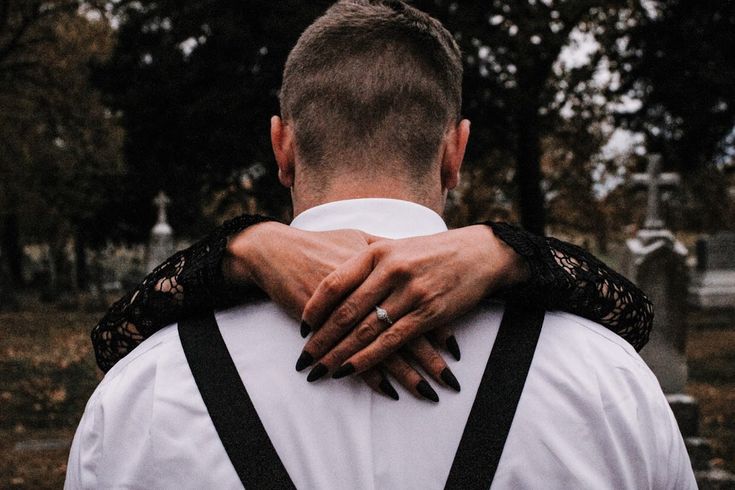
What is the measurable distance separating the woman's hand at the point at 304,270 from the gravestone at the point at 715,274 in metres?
20.1

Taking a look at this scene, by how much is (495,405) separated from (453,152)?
0.59 metres

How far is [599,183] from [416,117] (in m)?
27.3

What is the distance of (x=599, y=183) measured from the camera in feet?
90.6

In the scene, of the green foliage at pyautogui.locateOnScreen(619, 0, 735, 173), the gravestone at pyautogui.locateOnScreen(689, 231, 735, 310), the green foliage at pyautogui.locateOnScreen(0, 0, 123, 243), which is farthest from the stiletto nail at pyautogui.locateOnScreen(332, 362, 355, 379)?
the green foliage at pyautogui.locateOnScreen(0, 0, 123, 243)

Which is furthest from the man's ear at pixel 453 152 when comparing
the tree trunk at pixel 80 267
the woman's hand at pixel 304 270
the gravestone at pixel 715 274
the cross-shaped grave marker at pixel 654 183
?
the tree trunk at pixel 80 267

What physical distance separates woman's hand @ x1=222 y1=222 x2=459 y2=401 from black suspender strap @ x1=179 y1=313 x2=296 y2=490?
13 centimetres

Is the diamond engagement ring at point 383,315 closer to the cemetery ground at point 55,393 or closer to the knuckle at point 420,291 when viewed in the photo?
the knuckle at point 420,291

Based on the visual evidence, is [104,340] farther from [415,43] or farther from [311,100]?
[415,43]

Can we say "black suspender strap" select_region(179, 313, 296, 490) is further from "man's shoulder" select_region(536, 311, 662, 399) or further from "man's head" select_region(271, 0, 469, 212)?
Answer: "man's shoulder" select_region(536, 311, 662, 399)

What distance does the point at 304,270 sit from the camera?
1.51 meters

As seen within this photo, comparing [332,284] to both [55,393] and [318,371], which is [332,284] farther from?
[55,393]

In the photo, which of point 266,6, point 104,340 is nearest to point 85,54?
point 266,6

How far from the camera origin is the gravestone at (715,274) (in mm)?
19797

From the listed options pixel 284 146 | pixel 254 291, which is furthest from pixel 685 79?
pixel 254 291
